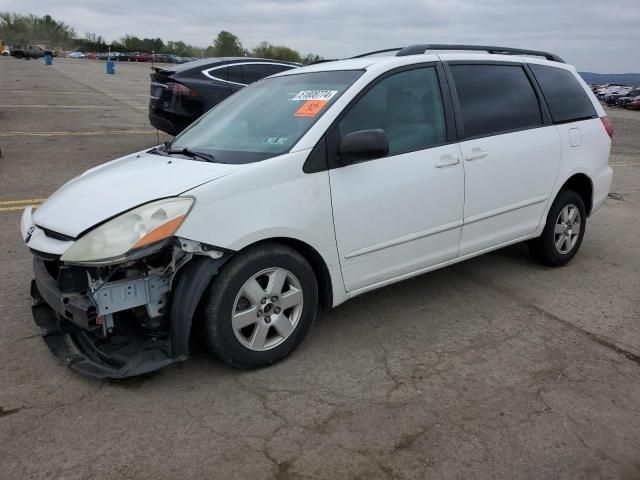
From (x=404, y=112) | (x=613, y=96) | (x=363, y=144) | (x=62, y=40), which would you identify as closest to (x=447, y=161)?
(x=404, y=112)

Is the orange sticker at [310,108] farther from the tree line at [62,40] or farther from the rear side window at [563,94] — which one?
the tree line at [62,40]

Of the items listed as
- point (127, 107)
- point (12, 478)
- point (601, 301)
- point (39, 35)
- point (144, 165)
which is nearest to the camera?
point (12, 478)

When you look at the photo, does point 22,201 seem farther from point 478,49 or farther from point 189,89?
point 478,49

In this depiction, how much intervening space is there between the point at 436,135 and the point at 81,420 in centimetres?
274

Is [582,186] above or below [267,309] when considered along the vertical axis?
above

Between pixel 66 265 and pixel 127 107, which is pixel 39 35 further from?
pixel 66 265

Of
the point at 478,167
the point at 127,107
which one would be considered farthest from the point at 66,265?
the point at 127,107

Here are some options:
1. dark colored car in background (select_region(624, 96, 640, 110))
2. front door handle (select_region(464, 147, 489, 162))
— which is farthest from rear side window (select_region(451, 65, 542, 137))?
dark colored car in background (select_region(624, 96, 640, 110))

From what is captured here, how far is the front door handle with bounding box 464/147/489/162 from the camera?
3889mm

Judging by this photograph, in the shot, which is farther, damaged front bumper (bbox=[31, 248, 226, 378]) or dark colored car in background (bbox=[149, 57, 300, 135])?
dark colored car in background (bbox=[149, 57, 300, 135])

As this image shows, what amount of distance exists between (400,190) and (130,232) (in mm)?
1645

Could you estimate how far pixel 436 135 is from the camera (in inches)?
150

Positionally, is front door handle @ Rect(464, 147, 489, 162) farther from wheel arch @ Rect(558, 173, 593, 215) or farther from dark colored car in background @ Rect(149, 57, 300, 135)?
dark colored car in background @ Rect(149, 57, 300, 135)

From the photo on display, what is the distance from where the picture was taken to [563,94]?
479 centimetres
